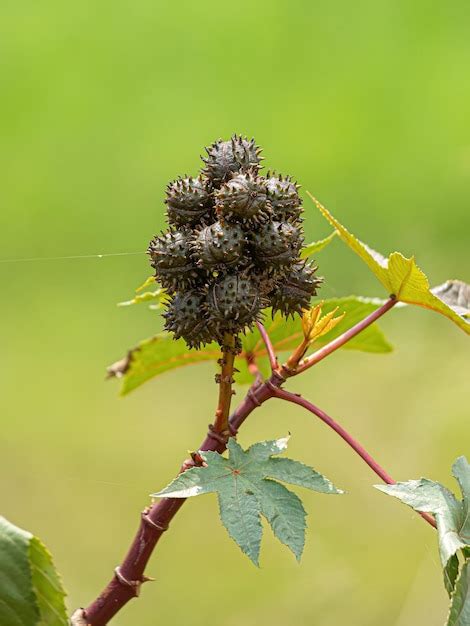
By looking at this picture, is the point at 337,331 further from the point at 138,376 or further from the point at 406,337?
the point at 406,337

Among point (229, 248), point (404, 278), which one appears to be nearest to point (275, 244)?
point (229, 248)

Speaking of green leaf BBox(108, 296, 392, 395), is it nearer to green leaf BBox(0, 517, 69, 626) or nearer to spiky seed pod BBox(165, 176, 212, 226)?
spiky seed pod BBox(165, 176, 212, 226)

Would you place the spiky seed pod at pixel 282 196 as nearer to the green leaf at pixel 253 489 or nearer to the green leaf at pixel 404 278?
the green leaf at pixel 404 278

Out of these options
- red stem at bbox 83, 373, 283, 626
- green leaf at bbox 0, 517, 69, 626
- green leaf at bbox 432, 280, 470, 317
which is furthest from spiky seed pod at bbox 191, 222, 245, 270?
green leaf at bbox 432, 280, 470, 317

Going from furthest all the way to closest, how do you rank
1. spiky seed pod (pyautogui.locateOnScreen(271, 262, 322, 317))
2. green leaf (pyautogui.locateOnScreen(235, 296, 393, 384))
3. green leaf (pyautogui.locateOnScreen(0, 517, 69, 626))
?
green leaf (pyautogui.locateOnScreen(235, 296, 393, 384))
spiky seed pod (pyautogui.locateOnScreen(271, 262, 322, 317))
green leaf (pyautogui.locateOnScreen(0, 517, 69, 626))

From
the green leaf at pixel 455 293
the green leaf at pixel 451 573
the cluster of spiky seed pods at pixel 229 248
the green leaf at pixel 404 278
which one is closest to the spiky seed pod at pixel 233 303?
the cluster of spiky seed pods at pixel 229 248
